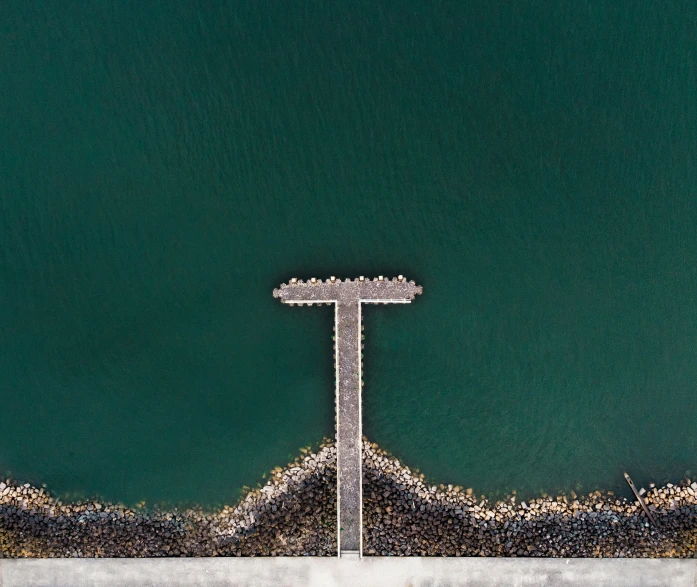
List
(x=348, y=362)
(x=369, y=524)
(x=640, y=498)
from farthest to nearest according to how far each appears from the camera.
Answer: (x=640, y=498) → (x=369, y=524) → (x=348, y=362)

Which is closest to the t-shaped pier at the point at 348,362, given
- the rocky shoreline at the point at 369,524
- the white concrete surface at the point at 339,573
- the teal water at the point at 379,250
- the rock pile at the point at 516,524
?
the rocky shoreline at the point at 369,524

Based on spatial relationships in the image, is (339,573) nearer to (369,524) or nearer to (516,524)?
(369,524)

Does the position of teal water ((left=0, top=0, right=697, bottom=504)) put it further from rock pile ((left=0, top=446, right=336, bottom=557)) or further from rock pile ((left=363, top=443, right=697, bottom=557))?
rock pile ((left=363, top=443, right=697, bottom=557))

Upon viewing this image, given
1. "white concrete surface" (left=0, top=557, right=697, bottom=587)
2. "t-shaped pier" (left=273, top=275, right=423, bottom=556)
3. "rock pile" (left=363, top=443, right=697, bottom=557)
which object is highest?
"t-shaped pier" (left=273, top=275, right=423, bottom=556)

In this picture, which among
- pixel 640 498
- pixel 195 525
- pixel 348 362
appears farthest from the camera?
pixel 195 525

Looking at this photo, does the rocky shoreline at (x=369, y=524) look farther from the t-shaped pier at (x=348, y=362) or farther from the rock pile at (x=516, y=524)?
the t-shaped pier at (x=348, y=362)

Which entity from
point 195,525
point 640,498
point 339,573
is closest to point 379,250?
point 339,573

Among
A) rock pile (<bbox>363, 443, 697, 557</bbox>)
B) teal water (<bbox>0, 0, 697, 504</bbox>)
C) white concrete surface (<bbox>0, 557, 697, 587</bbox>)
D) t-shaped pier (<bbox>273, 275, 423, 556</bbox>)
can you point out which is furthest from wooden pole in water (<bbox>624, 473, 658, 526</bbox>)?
t-shaped pier (<bbox>273, 275, 423, 556</bbox>)

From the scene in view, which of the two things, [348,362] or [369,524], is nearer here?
[348,362]
